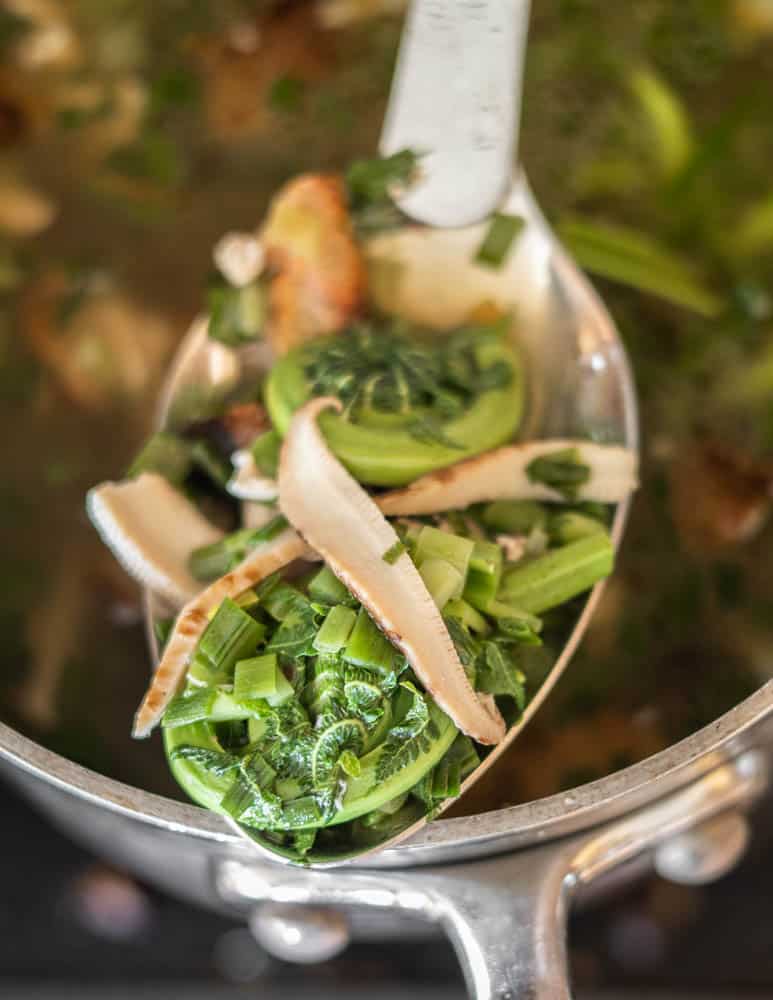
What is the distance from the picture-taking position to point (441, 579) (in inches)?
19.4

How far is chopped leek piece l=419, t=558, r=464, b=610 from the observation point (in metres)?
0.49

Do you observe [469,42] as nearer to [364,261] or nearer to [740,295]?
[364,261]

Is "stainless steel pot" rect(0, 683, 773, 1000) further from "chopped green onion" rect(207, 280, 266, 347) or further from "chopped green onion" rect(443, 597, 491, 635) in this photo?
"chopped green onion" rect(207, 280, 266, 347)

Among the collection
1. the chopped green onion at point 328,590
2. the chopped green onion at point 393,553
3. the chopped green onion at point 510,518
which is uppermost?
the chopped green onion at point 393,553

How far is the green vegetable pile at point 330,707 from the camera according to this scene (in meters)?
0.45

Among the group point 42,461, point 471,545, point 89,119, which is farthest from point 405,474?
point 89,119

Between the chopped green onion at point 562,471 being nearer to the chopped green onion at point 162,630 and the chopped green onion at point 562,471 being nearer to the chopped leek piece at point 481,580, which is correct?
the chopped leek piece at point 481,580

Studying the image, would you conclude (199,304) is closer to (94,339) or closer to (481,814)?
(94,339)

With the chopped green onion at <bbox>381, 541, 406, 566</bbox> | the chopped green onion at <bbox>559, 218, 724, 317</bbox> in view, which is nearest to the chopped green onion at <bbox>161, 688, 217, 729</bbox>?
the chopped green onion at <bbox>381, 541, 406, 566</bbox>

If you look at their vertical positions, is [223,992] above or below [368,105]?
below

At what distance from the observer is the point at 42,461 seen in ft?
2.83

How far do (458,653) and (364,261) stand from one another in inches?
13.9

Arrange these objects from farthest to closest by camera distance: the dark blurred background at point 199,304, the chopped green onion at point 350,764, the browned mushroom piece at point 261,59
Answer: the browned mushroom piece at point 261,59
the dark blurred background at point 199,304
the chopped green onion at point 350,764

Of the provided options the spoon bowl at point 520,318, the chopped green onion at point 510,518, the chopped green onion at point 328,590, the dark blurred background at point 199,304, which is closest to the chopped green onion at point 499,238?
the spoon bowl at point 520,318
